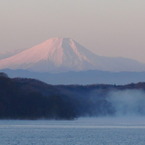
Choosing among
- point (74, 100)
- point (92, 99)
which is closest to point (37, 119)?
point (74, 100)
